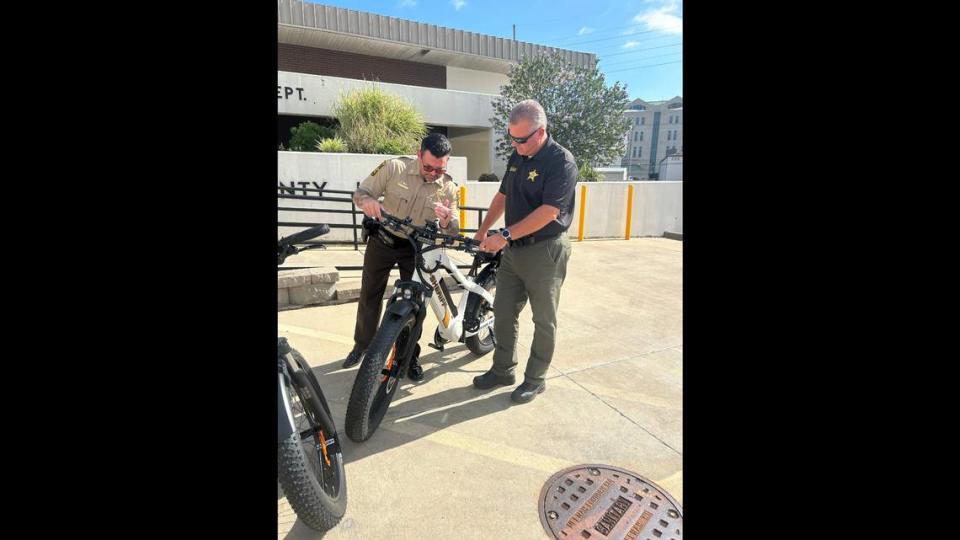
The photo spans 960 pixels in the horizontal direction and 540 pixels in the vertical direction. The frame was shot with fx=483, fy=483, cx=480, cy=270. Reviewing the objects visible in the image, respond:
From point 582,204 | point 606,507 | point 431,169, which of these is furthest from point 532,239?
point 582,204

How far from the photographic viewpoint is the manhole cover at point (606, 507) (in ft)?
6.68

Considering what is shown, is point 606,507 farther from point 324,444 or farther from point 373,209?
point 373,209

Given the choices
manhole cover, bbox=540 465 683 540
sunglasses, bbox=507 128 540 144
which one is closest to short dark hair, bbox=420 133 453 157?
sunglasses, bbox=507 128 540 144

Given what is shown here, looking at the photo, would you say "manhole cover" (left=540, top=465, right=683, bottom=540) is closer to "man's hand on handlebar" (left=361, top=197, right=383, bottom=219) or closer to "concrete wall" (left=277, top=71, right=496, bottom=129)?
"man's hand on handlebar" (left=361, top=197, right=383, bottom=219)

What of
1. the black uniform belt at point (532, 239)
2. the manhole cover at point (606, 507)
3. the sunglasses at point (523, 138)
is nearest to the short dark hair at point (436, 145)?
the sunglasses at point (523, 138)

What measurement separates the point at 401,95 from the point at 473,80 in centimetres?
780

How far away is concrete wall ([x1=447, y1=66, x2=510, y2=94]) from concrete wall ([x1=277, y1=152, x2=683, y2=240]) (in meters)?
11.4

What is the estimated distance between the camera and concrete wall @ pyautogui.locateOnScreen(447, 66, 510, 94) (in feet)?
67.8
